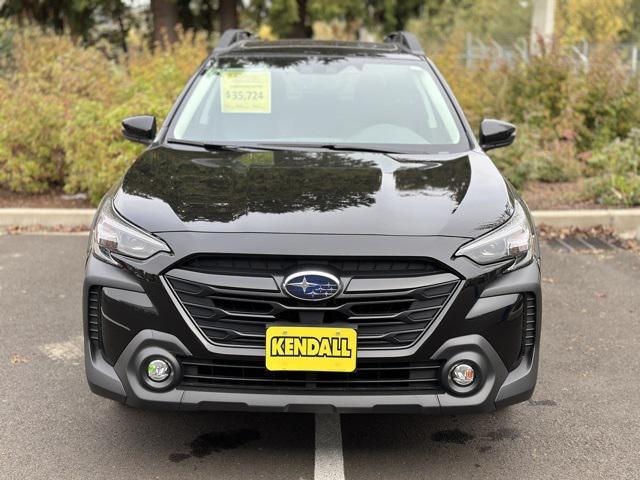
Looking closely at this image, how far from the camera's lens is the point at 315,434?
366 cm

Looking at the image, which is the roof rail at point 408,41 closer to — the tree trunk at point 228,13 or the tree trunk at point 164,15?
the tree trunk at point 164,15

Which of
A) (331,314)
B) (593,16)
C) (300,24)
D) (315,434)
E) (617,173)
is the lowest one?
(593,16)

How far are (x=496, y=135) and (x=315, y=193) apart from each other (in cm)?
158

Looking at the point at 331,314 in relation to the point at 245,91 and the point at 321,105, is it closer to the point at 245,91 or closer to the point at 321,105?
the point at 321,105

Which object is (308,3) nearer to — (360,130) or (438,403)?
(360,130)

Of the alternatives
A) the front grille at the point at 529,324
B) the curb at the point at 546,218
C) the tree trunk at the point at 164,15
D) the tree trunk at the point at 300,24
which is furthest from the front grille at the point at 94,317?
the tree trunk at the point at 300,24

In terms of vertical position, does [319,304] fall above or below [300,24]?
above

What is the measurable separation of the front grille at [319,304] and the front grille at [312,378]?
97mm

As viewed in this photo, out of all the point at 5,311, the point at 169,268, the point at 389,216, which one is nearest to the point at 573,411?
the point at 389,216

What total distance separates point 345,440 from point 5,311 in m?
2.85

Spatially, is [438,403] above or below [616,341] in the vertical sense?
above

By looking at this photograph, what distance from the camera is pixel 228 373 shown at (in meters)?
3.12

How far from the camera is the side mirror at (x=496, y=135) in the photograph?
4594mm

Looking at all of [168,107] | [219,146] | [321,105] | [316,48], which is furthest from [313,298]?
[168,107]
